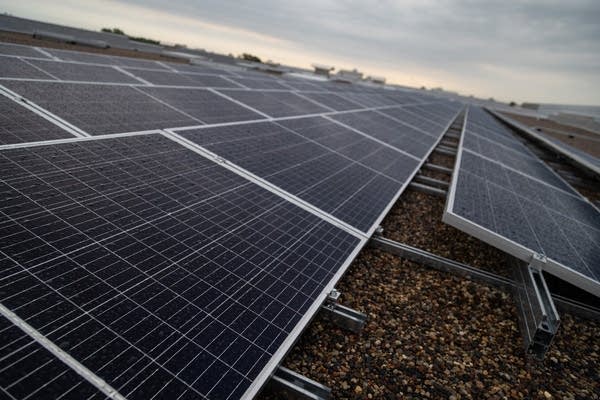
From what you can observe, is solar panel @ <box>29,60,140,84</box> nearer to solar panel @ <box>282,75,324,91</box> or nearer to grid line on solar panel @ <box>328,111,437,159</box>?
grid line on solar panel @ <box>328,111,437,159</box>

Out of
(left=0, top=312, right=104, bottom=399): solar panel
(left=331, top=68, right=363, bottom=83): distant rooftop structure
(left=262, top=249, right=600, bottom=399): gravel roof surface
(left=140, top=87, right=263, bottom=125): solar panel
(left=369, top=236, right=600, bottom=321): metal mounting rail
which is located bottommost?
(left=262, top=249, right=600, bottom=399): gravel roof surface

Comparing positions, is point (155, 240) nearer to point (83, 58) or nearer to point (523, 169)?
point (523, 169)

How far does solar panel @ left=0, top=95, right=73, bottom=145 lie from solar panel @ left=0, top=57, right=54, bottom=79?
301cm

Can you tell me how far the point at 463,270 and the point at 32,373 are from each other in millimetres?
6899

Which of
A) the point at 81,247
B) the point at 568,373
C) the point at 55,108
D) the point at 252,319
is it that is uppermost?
the point at 55,108

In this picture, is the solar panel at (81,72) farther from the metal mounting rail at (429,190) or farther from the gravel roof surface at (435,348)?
the metal mounting rail at (429,190)

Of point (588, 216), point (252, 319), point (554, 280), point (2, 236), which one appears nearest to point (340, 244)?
point (252, 319)

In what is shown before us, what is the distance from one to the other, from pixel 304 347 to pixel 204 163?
3.99 m

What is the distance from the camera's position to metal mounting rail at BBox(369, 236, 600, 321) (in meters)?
6.37

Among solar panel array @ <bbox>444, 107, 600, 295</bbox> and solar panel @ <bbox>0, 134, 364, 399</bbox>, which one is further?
solar panel array @ <bbox>444, 107, 600, 295</bbox>

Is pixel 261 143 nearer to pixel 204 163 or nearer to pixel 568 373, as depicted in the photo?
pixel 204 163

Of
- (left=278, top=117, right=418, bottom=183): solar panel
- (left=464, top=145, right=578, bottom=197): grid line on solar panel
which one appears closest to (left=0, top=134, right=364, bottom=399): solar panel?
(left=278, top=117, right=418, bottom=183): solar panel

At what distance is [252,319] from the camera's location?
368 cm

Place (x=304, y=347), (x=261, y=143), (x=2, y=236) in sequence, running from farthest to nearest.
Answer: (x=261, y=143) < (x=304, y=347) < (x=2, y=236)
